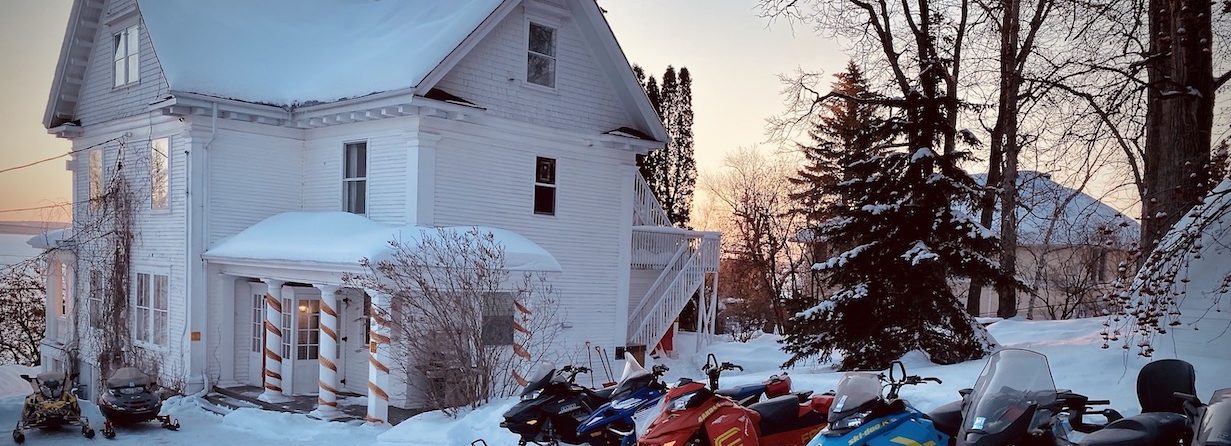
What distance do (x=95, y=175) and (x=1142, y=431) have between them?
19800 millimetres

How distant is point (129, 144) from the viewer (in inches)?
682

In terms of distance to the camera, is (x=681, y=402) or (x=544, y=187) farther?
(x=544, y=187)

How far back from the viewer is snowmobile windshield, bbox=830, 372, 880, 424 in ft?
18.1

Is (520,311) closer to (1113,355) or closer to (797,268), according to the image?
(1113,355)

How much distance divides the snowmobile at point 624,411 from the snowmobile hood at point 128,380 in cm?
775

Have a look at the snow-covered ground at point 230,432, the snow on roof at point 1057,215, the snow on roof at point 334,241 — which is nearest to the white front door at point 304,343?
the snow on roof at point 334,241

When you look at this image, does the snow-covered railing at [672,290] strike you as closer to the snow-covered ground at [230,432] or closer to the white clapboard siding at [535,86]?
the white clapboard siding at [535,86]

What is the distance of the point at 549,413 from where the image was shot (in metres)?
8.62

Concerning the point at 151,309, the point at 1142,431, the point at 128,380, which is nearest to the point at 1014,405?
the point at 1142,431

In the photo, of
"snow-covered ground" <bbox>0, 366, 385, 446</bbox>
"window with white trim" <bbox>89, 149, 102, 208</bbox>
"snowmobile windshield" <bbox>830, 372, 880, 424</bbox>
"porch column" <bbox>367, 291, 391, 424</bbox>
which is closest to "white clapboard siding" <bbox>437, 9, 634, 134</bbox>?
"porch column" <bbox>367, 291, 391, 424</bbox>

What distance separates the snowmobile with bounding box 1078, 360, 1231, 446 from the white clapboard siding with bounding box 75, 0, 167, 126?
1593cm

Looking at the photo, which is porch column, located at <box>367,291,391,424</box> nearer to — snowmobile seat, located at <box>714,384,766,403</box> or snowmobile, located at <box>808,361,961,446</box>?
snowmobile seat, located at <box>714,384,766,403</box>

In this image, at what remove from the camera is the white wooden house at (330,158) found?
14.5 m

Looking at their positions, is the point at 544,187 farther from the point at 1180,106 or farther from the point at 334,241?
the point at 1180,106
